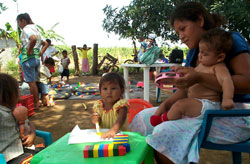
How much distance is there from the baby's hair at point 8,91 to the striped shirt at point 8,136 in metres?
0.05

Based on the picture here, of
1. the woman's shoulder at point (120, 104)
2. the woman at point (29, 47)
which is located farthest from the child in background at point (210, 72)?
the woman at point (29, 47)

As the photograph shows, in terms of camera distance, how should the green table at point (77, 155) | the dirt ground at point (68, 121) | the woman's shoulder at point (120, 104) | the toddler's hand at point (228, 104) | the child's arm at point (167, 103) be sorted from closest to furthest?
the green table at point (77, 155) → the toddler's hand at point (228, 104) → the child's arm at point (167, 103) → the woman's shoulder at point (120, 104) → the dirt ground at point (68, 121)

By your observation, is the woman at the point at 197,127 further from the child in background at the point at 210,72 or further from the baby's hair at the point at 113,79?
the baby's hair at the point at 113,79

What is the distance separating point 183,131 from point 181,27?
795mm

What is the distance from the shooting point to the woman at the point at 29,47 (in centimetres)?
454

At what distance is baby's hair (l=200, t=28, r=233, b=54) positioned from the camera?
152 centimetres

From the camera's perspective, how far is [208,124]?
1.50m

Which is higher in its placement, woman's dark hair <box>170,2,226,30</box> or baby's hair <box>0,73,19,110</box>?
woman's dark hair <box>170,2,226,30</box>

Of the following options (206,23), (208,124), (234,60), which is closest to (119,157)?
Result: (208,124)

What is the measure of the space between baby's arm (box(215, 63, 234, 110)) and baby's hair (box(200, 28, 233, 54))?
0.10m

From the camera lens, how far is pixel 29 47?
4.53 meters

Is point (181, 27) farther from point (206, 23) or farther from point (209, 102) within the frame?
point (209, 102)

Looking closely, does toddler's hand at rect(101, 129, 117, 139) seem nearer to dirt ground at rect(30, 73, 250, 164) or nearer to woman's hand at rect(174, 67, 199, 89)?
woman's hand at rect(174, 67, 199, 89)

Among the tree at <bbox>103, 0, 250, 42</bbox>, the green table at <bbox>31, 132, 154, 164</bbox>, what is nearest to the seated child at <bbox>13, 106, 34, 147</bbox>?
the green table at <bbox>31, 132, 154, 164</bbox>
